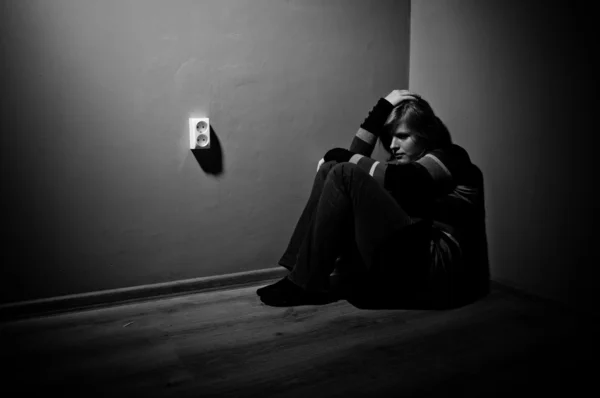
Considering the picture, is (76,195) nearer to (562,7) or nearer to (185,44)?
(185,44)

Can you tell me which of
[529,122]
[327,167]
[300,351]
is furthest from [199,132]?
[529,122]

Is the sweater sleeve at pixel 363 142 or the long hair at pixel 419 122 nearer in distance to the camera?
the long hair at pixel 419 122

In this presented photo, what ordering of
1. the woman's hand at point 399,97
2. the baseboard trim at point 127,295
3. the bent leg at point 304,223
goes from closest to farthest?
the baseboard trim at point 127,295 → the bent leg at point 304,223 → the woman's hand at point 399,97

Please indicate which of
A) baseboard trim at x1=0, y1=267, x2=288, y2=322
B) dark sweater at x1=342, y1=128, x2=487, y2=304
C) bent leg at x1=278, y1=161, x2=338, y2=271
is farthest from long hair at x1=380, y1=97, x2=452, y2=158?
baseboard trim at x1=0, y1=267, x2=288, y2=322

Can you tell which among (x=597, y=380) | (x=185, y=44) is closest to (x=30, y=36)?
(x=185, y=44)

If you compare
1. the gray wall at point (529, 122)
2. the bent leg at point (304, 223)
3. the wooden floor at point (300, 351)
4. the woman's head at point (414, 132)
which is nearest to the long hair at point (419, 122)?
the woman's head at point (414, 132)

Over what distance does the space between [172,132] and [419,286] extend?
1.15 metres

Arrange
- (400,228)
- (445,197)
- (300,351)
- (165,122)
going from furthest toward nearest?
(165,122)
(445,197)
(400,228)
(300,351)

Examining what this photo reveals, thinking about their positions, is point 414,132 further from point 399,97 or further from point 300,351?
point 300,351

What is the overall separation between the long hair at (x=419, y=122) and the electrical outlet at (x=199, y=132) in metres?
0.77

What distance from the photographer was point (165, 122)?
6.17 ft

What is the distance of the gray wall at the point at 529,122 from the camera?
64.5 inches

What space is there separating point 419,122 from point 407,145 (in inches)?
4.3

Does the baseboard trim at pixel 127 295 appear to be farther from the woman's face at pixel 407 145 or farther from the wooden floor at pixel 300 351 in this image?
the woman's face at pixel 407 145
